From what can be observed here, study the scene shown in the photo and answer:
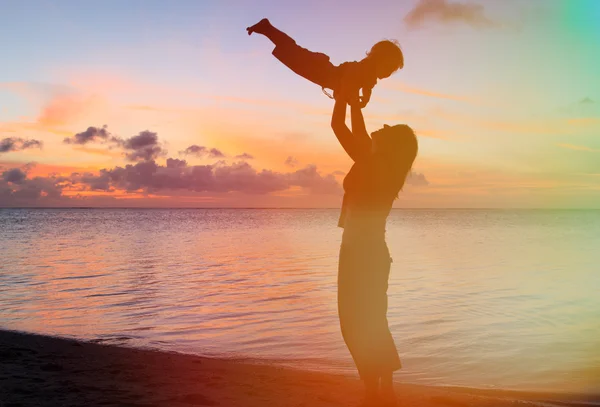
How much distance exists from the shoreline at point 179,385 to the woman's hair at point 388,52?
3.71m

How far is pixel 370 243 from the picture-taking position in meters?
3.69

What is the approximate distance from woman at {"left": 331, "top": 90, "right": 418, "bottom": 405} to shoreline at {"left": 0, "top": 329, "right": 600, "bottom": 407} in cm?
216

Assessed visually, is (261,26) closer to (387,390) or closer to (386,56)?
(386,56)

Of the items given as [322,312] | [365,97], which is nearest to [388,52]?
[365,97]

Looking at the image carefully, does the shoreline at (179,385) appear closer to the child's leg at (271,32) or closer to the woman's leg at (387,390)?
the woman's leg at (387,390)

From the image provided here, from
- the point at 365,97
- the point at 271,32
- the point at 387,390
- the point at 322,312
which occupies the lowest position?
the point at 322,312

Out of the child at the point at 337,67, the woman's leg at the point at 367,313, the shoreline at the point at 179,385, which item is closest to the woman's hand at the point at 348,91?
the child at the point at 337,67

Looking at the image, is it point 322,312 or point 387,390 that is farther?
point 322,312

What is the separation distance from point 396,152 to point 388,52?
0.66 meters

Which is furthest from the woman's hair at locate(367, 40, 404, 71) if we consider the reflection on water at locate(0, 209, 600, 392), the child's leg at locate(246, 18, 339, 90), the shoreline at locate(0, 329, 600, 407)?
the reflection on water at locate(0, 209, 600, 392)

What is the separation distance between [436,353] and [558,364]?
71.6 inches

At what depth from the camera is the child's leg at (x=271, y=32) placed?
3596 mm

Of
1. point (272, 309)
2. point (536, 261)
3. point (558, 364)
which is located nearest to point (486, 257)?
point (536, 261)

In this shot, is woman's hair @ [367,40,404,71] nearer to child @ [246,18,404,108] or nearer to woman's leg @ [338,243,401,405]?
child @ [246,18,404,108]
